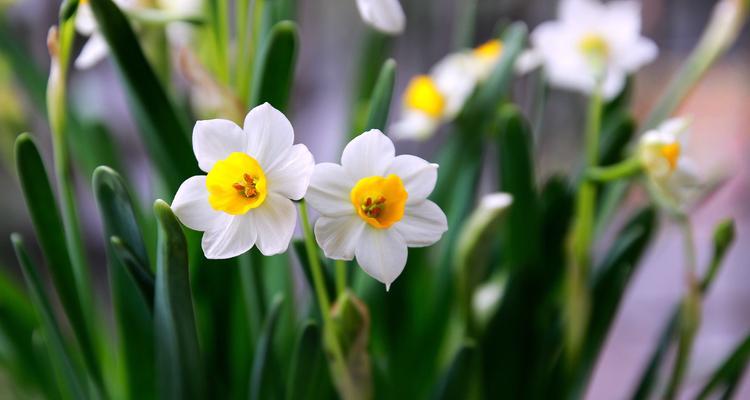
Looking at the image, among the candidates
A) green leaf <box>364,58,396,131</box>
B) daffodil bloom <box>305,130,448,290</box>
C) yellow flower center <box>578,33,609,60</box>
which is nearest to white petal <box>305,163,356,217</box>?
daffodil bloom <box>305,130,448,290</box>

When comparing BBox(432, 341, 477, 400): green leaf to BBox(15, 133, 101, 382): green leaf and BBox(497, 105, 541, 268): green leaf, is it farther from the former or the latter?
BBox(15, 133, 101, 382): green leaf

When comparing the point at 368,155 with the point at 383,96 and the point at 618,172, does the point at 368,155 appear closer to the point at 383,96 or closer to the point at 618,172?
the point at 383,96

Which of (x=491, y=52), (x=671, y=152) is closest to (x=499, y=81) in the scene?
(x=491, y=52)

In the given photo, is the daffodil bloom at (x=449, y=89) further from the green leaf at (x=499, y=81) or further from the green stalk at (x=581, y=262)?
the green stalk at (x=581, y=262)

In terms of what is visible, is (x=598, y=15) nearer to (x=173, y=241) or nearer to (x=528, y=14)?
(x=173, y=241)

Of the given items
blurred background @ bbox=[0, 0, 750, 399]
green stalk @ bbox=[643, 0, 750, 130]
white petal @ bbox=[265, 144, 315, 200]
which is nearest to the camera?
white petal @ bbox=[265, 144, 315, 200]

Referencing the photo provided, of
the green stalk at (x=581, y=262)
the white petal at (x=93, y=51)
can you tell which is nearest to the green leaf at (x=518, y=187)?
the green stalk at (x=581, y=262)
